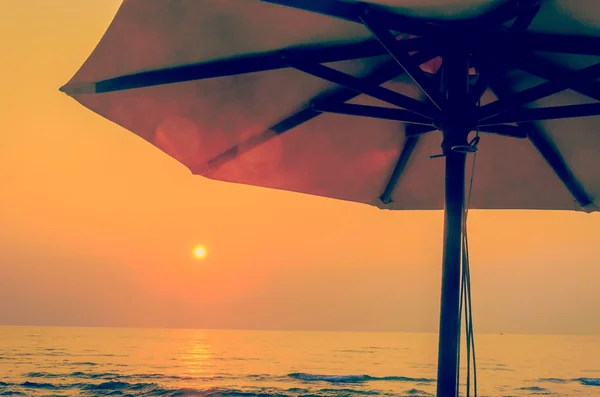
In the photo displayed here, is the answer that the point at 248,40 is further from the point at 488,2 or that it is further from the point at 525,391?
the point at 525,391

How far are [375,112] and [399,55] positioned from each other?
50 centimetres

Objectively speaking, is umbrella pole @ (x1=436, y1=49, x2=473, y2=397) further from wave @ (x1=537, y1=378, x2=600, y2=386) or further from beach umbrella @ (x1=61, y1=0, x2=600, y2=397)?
wave @ (x1=537, y1=378, x2=600, y2=386)

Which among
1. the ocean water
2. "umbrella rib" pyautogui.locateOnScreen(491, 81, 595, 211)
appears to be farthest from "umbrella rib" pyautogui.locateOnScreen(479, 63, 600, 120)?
the ocean water

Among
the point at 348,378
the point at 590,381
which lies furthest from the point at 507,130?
the point at 590,381

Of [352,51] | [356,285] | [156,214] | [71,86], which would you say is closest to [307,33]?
[352,51]

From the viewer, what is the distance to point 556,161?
3350 mm

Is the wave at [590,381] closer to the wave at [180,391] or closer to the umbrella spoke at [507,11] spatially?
the wave at [180,391]

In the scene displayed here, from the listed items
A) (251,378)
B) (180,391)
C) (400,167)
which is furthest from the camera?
(251,378)

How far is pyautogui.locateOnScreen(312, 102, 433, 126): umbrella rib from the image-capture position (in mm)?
2832

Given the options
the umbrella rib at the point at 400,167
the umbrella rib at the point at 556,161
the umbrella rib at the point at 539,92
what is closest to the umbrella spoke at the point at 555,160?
the umbrella rib at the point at 556,161

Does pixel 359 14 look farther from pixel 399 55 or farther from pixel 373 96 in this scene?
pixel 373 96

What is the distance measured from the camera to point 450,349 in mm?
2338

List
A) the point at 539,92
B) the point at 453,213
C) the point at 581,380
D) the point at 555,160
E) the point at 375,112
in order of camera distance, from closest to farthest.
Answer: the point at 453,213 < the point at 539,92 < the point at 375,112 < the point at 555,160 < the point at 581,380

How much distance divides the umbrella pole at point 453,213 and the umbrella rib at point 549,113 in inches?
10.6
